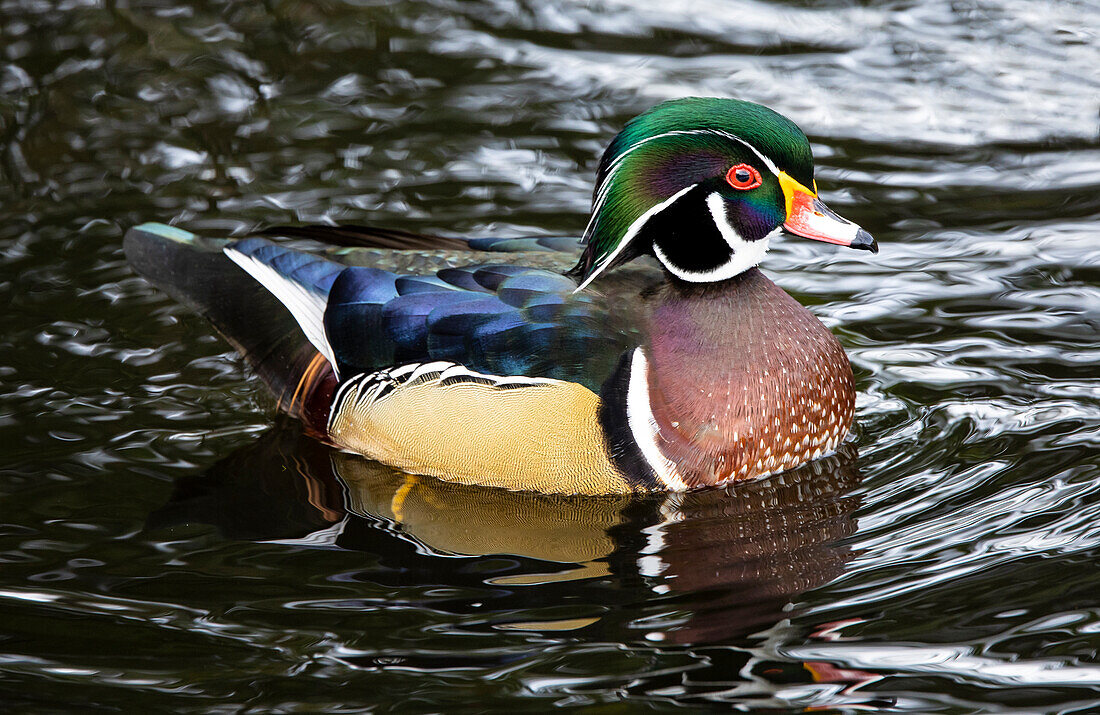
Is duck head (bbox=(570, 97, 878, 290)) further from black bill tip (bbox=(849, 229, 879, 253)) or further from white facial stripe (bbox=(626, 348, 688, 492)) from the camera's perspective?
white facial stripe (bbox=(626, 348, 688, 492))

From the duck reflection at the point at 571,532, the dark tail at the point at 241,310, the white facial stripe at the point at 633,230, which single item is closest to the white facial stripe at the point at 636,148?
the white facial stripe at the point at 633,230

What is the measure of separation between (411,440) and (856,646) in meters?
1.91

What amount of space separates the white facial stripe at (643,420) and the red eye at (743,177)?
26.4 inches

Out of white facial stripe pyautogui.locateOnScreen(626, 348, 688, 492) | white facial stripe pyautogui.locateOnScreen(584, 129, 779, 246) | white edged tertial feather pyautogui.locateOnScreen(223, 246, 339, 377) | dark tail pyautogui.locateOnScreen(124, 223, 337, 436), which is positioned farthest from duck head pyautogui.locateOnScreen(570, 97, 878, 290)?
dark tail pyautogui.locateOnScreen(124, 223, 337, 436)

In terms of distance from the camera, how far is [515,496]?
16.8ft

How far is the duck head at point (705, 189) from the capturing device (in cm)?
482

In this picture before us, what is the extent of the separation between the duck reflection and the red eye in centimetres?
109

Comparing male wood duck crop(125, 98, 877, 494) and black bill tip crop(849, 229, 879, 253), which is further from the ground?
black bill tip crop(849, 229, 879, 253)

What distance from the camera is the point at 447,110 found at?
7734 millimetres

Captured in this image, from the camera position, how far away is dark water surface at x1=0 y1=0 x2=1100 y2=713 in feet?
13.3

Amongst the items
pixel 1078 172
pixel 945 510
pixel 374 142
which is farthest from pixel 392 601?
pixel 1078 172

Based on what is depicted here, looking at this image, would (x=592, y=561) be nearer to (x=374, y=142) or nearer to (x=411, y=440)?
(x=411, y=440)

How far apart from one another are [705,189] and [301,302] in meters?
1.61

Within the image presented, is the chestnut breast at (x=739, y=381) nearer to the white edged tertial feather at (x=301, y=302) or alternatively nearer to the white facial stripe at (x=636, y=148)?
the white facial stripe at (x=636, y=148)
